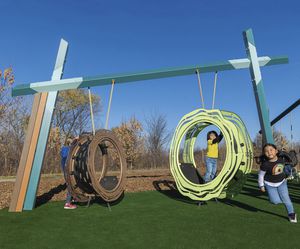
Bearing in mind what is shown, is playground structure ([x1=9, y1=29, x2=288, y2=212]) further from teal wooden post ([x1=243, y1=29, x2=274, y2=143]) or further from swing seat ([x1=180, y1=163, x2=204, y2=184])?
swing seat ([x1=180, y1=163, x2=204, y2=184])

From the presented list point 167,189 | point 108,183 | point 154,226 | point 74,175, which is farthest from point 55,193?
point 154,226

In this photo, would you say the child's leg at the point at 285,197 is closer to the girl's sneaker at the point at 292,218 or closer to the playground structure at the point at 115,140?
the girl's sneaker at the point at 292,218

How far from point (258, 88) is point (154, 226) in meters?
4.48

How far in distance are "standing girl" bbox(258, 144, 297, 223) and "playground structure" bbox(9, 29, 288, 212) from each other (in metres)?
1.02

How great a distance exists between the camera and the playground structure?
7262 mm

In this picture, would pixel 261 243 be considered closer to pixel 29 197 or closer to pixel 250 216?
pixel 250 216

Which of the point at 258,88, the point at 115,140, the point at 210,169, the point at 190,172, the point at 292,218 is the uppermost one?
the point at 258,88

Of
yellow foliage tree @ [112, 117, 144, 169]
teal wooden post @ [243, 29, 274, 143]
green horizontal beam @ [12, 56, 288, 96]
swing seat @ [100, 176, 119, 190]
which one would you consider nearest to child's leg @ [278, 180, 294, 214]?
teal wooden post @ [243, 29, 274, 143]

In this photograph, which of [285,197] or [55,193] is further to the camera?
[55,193]

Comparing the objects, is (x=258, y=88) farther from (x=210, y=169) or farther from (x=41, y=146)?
(x=41, y=146)

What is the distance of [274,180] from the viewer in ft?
19.5

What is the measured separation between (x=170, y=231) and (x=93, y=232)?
124 centimetres

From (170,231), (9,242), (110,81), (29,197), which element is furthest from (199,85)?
(9,242)

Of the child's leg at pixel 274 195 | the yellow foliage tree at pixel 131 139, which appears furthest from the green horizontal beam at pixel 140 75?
the yellow foliage tree at pixel 131 139
